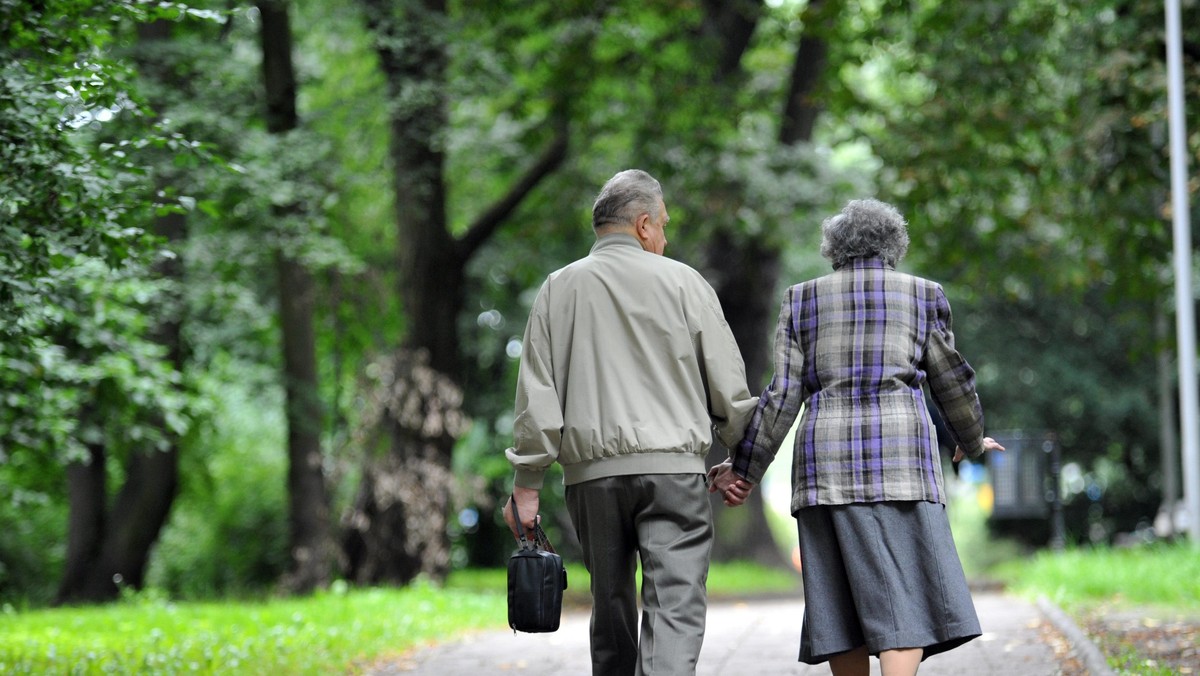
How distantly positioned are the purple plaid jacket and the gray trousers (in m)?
0.36

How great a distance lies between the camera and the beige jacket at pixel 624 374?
14.6ft

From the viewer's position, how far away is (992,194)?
47.0 feet

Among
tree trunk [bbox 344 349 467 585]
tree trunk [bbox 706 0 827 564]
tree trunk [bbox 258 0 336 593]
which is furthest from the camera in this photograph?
tree trunk [bbox 706 0 827 564]

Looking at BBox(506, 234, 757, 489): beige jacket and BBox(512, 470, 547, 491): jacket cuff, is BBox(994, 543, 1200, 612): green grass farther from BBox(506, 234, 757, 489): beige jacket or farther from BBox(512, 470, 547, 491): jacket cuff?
BBox(512, 470, 547, 491): jacket cuff

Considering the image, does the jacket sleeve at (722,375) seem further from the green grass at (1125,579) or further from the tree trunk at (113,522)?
the tree trunk at (113,522)

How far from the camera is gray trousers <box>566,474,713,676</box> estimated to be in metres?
4.31

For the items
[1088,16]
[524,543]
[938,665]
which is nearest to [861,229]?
[524,543]

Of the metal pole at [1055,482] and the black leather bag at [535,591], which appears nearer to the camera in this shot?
the black leather bag at [535,591]

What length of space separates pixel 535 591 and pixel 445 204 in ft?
34.2

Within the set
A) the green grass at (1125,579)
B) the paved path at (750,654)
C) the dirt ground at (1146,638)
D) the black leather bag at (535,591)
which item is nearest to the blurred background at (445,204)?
the paved path at (750,654)

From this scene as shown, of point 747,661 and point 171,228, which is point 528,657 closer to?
point 747,661

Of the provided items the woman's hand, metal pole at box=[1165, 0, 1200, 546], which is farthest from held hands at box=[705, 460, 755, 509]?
metal pole at box=[1165, 0, 1200, 546]

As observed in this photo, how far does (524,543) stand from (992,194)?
35.5 ft

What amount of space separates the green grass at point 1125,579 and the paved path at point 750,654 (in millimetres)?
426
